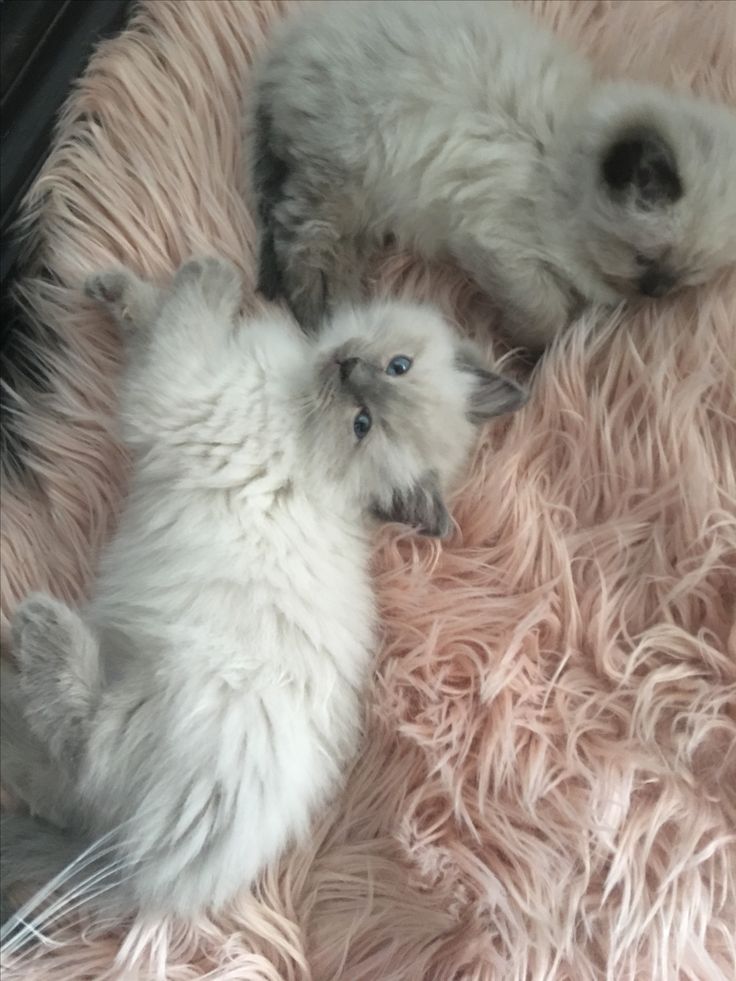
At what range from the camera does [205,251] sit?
1.07 m

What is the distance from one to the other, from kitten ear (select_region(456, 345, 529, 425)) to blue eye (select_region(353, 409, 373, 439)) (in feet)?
0.39

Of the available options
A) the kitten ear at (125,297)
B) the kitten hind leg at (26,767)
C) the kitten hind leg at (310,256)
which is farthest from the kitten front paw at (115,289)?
the kitten hind leg at (26,767)

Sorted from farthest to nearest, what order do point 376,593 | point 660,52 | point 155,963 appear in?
point 660,52 → point 376,593 → point 155,963

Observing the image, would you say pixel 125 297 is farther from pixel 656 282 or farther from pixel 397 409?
pixel 656 282

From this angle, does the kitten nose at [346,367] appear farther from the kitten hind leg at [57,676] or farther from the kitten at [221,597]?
the kitten hind leg at [57,676]

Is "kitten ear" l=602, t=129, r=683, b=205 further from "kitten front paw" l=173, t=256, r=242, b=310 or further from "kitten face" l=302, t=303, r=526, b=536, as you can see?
"kitten front paw" l=173, t=256, r=242, b=310

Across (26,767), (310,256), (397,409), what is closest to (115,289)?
(310,256)

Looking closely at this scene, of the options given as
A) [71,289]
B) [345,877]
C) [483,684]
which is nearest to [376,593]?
[483,684]

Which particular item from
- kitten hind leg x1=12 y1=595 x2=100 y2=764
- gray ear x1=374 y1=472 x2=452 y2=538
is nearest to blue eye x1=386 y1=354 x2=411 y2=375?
gray ear x1=374 y1=472 x2=452 y2=538

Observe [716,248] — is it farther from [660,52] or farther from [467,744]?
[467,744]

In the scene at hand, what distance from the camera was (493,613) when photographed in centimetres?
93

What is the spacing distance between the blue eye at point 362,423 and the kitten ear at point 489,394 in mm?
120

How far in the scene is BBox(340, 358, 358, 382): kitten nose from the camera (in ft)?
3.14

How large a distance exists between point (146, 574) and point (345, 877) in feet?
1.20
